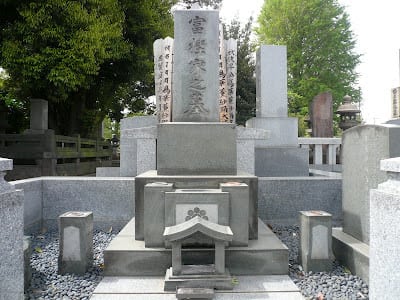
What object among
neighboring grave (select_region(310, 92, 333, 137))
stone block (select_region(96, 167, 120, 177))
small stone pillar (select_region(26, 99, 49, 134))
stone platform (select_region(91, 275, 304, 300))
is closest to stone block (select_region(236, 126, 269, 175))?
stone platform (select_region(91, 275, 304, 300))

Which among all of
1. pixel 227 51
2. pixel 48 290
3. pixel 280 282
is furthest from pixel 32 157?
pixel 280 282

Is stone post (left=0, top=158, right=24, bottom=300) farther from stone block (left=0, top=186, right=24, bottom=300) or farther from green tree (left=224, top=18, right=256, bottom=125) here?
green tree (left=224, top=18, right=256, bottom=125)

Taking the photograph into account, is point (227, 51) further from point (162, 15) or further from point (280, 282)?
point (162, 15)

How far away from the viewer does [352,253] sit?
12.2ft

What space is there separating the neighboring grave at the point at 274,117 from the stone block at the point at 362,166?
3.79 meters

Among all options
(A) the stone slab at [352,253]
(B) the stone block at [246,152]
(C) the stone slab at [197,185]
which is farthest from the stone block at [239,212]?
(B) the stone block at [246,152]

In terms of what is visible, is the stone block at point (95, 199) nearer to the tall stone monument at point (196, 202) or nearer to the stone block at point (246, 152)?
the tall stone monument at point (196, 202)

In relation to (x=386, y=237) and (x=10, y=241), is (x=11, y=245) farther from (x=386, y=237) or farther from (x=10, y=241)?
(x=386, y=237)

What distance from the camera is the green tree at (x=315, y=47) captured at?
74.4 feet

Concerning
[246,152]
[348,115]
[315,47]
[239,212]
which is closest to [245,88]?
[348,115]

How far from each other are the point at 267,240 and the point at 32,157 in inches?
362

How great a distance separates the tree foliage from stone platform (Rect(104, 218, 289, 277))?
8.56 meters

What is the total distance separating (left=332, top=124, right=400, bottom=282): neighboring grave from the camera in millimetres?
3471

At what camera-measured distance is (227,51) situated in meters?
7.62
